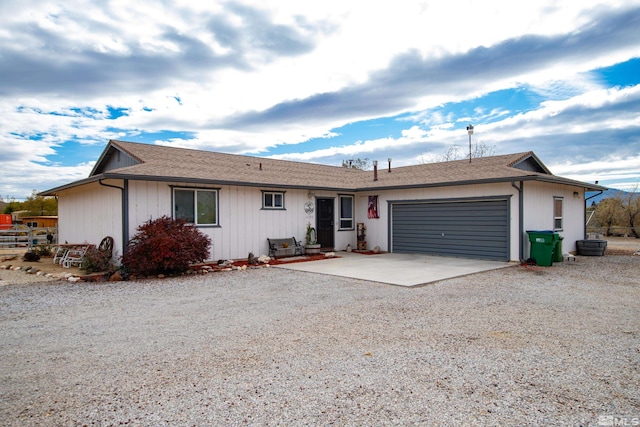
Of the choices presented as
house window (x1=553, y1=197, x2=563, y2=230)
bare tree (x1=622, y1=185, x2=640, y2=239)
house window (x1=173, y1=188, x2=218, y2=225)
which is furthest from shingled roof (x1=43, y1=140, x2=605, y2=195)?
bare tree (x1=622, y1=185, x2=640, y2=239)

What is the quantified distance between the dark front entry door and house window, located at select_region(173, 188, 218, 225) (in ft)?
14.5

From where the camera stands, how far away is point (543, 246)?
1140cm

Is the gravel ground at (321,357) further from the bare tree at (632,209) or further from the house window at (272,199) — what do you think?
the bare tree at (632,209)

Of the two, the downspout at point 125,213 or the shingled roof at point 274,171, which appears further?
the shingled roof at point 274,171

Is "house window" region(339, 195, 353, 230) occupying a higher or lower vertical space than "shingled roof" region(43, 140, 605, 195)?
lower

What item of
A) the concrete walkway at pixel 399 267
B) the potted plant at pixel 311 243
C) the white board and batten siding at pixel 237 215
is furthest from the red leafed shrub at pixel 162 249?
the potted plant at pixel 311 243

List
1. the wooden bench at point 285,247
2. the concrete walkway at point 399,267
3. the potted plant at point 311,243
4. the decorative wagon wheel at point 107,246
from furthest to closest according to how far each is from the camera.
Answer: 1. the potted plant at point 311,243
2. the wooden bench at point 285,247
3. the decorative wagon wheel at point 107,246
4. the concrete walkway at point 399,267

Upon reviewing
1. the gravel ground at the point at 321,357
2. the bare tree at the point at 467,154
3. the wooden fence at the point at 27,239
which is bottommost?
the gravel ground at the point at 321,357

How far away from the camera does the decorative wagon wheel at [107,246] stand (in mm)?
10773

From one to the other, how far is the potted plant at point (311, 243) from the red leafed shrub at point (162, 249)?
452 centimetres

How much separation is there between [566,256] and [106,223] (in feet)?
47.1

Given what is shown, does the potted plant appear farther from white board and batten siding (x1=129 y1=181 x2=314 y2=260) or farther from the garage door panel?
the garage door panel

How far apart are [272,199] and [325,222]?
2.72 meters

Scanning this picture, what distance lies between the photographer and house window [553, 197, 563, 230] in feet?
45.4
